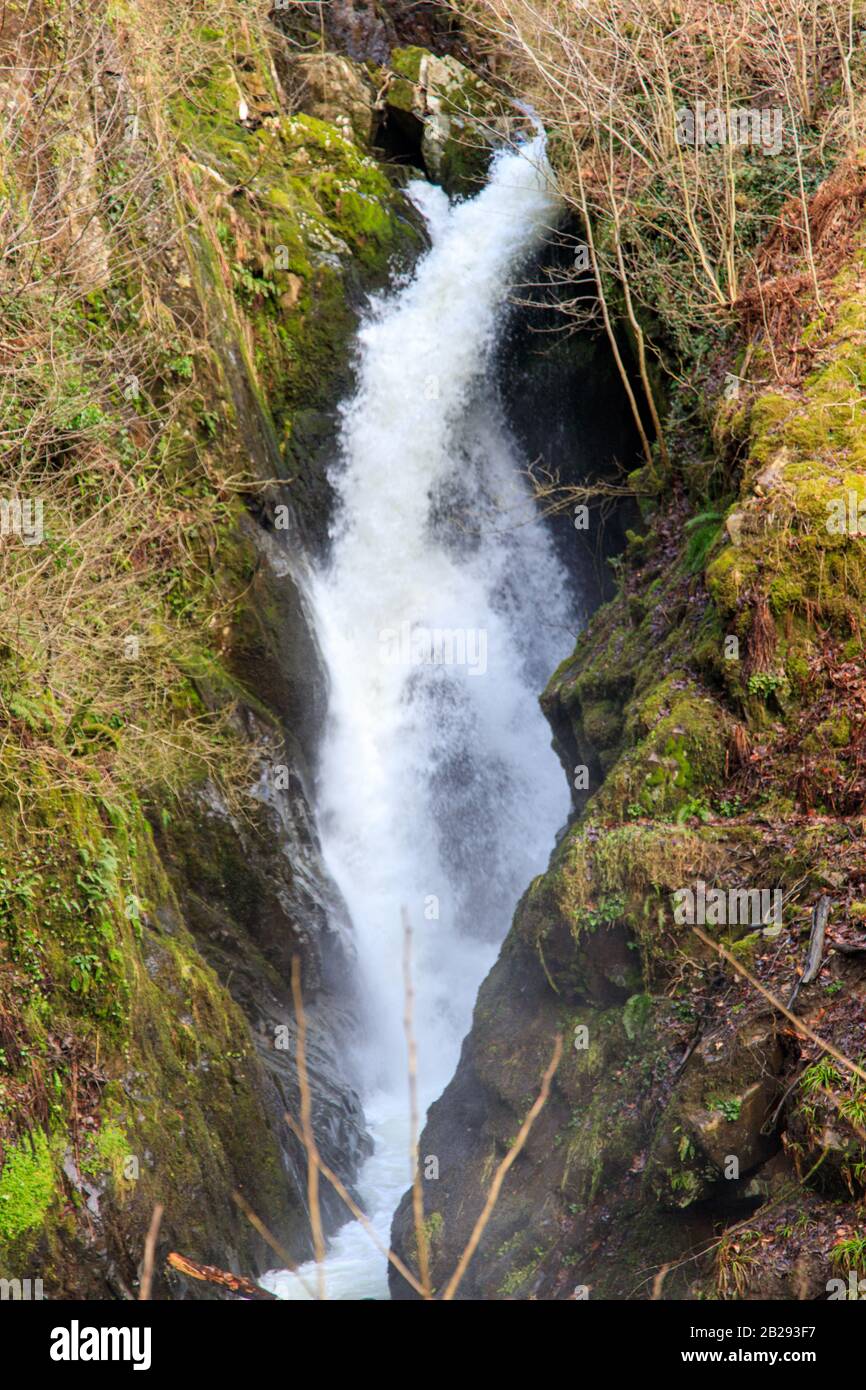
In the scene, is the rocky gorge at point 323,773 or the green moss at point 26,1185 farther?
the rocky gorge at point 323,773

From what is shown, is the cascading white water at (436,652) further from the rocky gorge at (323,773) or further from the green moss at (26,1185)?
the green moss at (26,1185)

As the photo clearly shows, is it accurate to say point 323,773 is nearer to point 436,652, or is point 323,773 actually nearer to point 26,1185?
point 436,652

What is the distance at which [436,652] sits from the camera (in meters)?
15.3

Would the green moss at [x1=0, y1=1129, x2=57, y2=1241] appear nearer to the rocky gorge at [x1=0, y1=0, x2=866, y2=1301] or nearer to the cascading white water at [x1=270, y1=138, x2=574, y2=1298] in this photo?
the rocky gorge at [x1=0, y1=0, x2=866, y2=1301]

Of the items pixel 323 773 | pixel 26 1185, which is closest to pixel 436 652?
pixel 323 773

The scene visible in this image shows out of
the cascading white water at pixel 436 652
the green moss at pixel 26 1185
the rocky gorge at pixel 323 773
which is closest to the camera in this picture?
the green moss at pixel 26 1185

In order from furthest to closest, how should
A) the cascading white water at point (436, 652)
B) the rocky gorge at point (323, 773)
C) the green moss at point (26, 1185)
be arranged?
the cascading white water at point (436, 652) < the rocky gorge at point (323, 773) < the green moss at point (26, 1185)

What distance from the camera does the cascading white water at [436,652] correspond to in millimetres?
13672

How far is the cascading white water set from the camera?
1367 cm

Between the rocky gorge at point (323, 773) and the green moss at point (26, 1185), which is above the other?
the rocky gorge at point (323, 773)

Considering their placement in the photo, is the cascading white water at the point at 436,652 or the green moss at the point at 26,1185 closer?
the green moss at the point at 26,1185

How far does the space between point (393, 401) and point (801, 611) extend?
29.0 feet

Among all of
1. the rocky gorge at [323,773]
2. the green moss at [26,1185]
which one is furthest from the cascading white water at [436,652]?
the green moss at [26,1185]

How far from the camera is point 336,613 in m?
14.8
